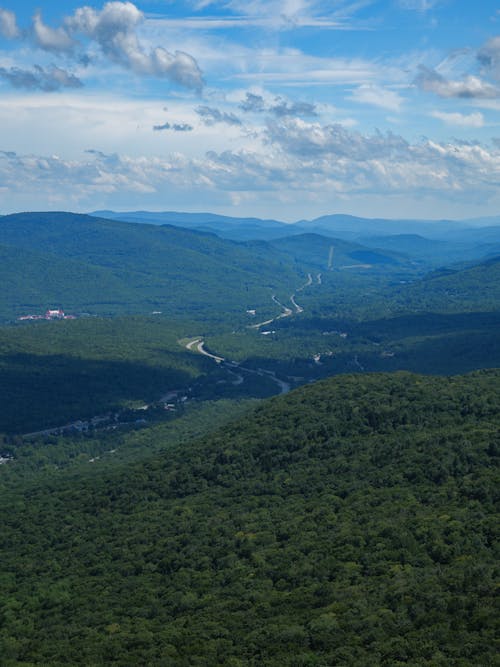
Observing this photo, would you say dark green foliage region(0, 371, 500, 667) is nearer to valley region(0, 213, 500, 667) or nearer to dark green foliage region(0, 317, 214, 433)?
valley region(0, 213, 500, 667)

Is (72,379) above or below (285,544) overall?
below

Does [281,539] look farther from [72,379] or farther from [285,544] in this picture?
[72,379]

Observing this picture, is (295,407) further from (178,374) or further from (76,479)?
(178,374)

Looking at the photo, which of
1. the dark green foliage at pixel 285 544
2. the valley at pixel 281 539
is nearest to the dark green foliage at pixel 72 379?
the valley at pixel 281 539

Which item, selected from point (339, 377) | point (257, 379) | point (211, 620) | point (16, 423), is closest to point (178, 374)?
point (257, 379)

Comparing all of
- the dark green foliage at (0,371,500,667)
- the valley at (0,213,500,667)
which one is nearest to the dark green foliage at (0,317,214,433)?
the valley at (0,213,500,667)

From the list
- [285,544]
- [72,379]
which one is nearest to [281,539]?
[285,544]

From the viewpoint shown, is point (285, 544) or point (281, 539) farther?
point (281, 539)

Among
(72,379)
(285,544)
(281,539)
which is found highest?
(285,544)

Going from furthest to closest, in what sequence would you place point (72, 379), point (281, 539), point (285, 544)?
point (72, 379)
point (281, 539)
point (285, 544)

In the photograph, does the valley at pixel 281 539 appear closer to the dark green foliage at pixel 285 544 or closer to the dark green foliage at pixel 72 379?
the dark green foliage at pixel 285 544
